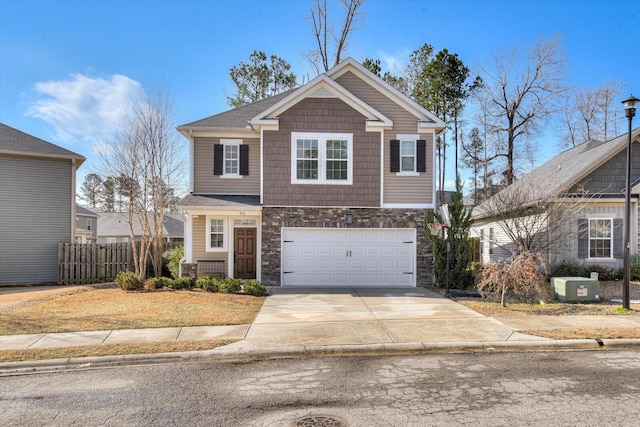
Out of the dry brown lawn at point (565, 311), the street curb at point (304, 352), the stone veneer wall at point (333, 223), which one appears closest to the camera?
the street curb at point (304, 352)

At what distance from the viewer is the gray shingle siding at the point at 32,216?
1683 cm

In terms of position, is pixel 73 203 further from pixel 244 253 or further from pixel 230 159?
pixel 244 253

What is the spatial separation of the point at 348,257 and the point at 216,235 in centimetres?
521

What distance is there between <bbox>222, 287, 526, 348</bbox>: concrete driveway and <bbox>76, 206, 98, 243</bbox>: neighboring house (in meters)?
34.0

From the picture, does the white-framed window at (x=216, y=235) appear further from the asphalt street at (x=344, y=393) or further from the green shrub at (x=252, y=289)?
the asphalt street at (x=344, y=393)

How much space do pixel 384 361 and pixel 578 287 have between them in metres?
8.05

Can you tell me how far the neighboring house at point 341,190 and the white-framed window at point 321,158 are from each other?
0.12 feet

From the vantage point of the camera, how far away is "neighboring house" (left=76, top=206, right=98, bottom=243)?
39.9m

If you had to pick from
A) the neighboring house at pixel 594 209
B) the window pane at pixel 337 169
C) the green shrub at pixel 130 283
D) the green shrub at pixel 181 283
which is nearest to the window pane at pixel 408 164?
the window pane at pixel 337 169

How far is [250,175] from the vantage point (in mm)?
16578

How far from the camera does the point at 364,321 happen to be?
943 centimetres

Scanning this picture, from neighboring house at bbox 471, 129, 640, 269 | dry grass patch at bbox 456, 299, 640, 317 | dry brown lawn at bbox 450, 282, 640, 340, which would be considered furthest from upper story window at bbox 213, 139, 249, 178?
neighboring house at bbox 471, 129, 640, 269

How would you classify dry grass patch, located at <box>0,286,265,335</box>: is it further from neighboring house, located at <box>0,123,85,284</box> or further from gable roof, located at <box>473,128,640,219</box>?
gable roof, located at <box>473,128,640,219</box>

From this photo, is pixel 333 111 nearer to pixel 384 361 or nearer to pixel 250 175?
pixel 250 175
